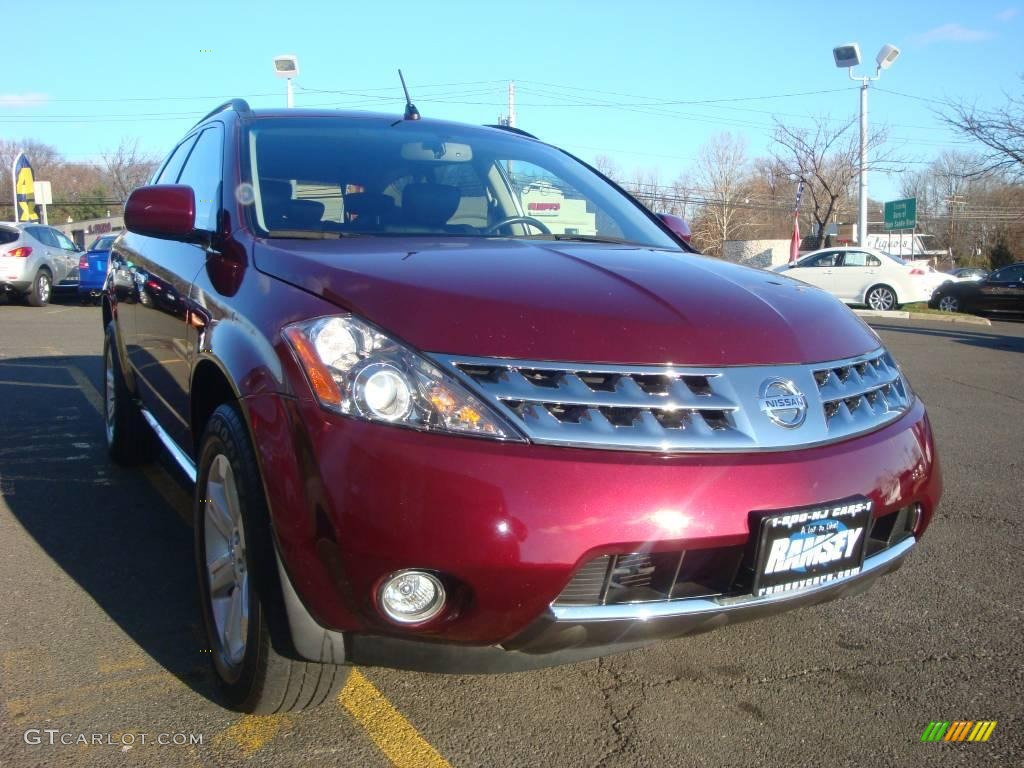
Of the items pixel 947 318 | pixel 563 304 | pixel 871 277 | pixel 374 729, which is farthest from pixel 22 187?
pixel 563 304

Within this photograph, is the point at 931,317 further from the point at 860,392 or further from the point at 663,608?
the point at 663,608

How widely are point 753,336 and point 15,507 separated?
369 centimetres

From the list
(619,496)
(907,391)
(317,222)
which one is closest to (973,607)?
(907,391)

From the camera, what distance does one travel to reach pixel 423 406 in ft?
6.49

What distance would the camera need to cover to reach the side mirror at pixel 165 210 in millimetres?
2871

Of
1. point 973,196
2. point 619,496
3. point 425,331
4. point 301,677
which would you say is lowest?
point 301,677

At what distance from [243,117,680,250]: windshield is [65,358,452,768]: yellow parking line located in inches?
53.7

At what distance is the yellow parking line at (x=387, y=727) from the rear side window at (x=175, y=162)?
2675mm

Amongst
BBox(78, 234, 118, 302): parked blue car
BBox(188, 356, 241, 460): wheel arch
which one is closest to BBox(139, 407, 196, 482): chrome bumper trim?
BBox(188, 356, 241, 460): wheel arch

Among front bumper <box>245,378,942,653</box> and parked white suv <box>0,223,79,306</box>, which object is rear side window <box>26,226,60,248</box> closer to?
parked white suv <box>0,223,79,306</box>

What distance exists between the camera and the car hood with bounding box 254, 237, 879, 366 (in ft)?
6.79

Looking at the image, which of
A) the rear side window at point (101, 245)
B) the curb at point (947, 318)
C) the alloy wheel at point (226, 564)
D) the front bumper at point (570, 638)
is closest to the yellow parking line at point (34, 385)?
the alloy wheel at point (226, 564)

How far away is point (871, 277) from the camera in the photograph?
65.6ft

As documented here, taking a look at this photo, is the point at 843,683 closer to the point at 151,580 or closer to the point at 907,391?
the point at 907,391
